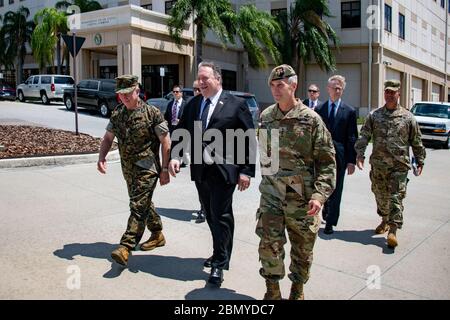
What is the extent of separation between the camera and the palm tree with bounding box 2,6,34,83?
4188 cm

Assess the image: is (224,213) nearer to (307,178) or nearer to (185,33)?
(307,178)

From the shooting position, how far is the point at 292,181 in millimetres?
3604

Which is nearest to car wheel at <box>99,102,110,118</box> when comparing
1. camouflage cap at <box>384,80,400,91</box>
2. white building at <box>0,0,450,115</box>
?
white building at <box>0,0,450,115</box>

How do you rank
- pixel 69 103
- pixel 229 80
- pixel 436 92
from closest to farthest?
pixel 69 103 → pixel 229 80 → pixel 436 92

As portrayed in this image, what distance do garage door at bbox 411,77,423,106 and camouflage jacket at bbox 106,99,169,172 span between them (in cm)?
4166

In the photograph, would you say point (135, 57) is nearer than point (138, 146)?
No

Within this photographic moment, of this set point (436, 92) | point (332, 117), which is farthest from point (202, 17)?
point (436, 92)

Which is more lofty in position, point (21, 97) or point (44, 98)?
point (21, 97)

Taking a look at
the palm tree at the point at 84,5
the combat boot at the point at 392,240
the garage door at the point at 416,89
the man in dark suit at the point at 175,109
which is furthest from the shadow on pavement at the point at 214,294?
the garage door at the point at 416,89

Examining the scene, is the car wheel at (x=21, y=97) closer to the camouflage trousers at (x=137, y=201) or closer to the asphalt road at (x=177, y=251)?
the asphalt road at (x=177, y=251)

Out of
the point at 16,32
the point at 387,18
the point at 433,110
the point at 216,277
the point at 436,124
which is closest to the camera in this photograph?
the point at 216,277

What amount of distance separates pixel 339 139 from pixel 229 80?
29731 mm

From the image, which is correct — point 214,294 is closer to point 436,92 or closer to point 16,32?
point 16,32

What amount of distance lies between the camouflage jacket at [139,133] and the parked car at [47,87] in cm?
2148
